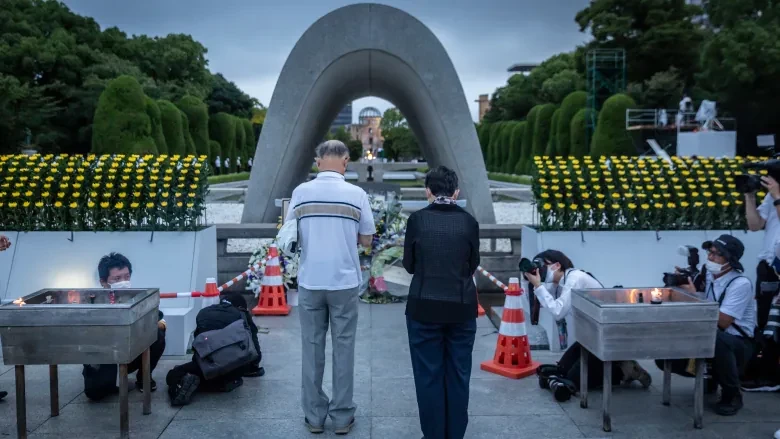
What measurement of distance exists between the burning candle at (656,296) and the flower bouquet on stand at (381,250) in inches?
170

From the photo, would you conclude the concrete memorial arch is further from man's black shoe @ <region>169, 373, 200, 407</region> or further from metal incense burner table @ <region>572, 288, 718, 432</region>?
metal incense burner table @ <region>572, 288, 718, 432</region>

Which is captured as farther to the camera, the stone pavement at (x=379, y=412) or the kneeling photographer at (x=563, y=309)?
the kneeling photographer at (x=563, y=309)

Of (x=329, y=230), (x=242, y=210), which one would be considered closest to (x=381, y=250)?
(x=329, y=230)

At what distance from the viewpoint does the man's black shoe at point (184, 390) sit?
5.18 meters

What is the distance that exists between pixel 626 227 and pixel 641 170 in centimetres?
100

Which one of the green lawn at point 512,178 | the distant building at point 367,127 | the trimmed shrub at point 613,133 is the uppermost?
the distant building at point 367,127

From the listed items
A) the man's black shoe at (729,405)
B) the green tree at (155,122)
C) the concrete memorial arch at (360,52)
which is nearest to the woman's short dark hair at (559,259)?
the man's black shoe at (729,405)

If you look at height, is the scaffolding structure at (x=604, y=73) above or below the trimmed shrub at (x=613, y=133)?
above

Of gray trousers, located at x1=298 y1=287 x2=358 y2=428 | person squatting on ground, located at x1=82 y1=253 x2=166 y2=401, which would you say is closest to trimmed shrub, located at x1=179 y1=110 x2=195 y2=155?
person squatting on ground, located at x1=82 y1=253 x2=166 y2=401

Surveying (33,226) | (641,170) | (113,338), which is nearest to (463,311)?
(113,338)

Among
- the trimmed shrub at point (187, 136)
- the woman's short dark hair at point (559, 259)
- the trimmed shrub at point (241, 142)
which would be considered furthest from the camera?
the trimmed shrub at point (241, 142)

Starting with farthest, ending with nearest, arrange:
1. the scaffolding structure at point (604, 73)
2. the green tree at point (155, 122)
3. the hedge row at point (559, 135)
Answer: the scaffolding structure at point (604, 73) → the hedge row at point (559, 135) → the green tree at point (155, 122)

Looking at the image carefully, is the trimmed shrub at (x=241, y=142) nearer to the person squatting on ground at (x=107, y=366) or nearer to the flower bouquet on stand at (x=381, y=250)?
the flower bouquet on stand at (x=381, y=250)

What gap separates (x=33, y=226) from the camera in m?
7.68
